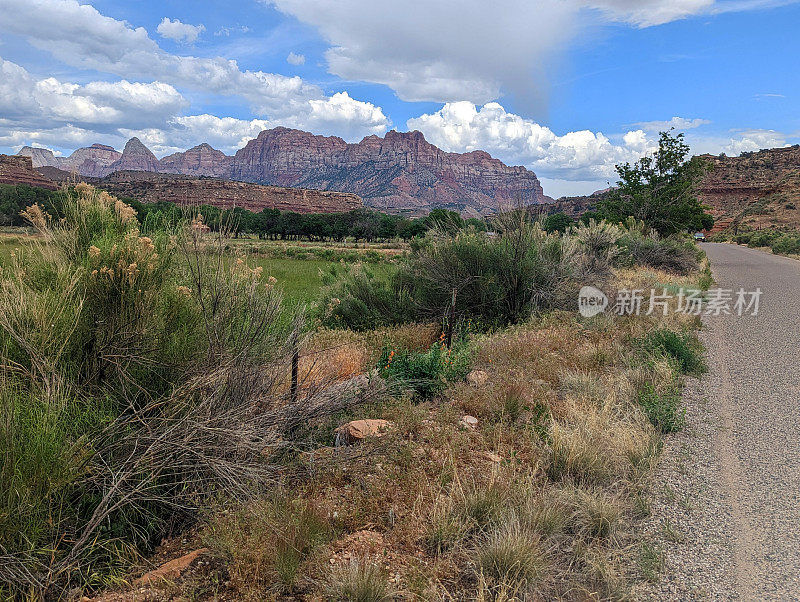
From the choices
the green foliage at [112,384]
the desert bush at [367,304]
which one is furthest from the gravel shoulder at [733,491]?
the desert bush at [367,304]

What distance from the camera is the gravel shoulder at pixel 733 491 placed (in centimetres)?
329

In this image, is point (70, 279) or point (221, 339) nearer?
point (70, 279)

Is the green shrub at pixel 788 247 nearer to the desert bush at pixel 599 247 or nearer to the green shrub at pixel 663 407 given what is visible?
the desert bush at pixel 599 247

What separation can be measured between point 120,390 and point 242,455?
1073 millimetres

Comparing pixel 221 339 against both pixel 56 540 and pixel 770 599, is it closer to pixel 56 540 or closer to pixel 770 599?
pixel 56 540

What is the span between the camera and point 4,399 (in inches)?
117

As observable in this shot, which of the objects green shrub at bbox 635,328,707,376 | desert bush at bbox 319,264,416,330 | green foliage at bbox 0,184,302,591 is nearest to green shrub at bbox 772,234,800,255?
green shrub at bbox 635,328,707,376

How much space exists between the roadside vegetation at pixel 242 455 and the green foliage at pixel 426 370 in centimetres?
35

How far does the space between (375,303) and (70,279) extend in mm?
8584

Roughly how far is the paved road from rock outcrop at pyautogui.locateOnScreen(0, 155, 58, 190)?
12119 cm

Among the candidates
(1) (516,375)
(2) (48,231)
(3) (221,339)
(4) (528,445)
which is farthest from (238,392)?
(1) (516,375)

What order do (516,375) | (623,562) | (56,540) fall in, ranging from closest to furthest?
(56,540)
(623,562)
(516,375)

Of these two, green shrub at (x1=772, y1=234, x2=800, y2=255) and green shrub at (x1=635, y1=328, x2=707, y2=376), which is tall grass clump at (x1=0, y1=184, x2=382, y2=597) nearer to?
green shrub at (x1=635, y1=328, x2=707, y2=376)

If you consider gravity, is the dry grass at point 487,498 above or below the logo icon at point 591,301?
below
